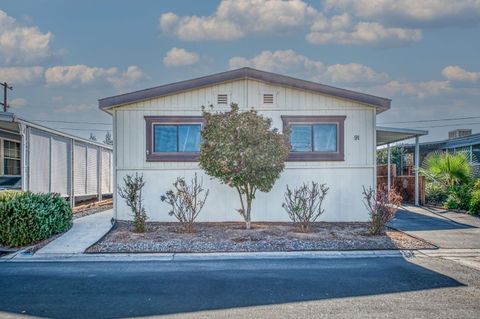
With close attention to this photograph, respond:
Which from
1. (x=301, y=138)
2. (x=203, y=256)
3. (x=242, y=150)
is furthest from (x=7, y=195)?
(x=301, y=138)

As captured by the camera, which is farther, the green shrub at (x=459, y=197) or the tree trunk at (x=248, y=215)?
the green shrub at (x=459, y=197)

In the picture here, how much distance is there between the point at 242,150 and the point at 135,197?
3.05 m

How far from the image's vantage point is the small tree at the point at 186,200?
38.4 ft

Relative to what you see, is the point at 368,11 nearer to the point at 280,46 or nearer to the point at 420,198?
the point at 280,46

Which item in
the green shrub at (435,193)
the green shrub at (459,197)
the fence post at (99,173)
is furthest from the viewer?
the fence post at (99,173)

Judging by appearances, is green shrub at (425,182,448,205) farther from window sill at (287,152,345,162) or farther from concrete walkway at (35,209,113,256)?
concrete walkway at (35,209,113,256)

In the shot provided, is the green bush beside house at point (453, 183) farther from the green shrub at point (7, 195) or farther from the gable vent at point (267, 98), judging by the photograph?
the green shrub at point (7, 195)

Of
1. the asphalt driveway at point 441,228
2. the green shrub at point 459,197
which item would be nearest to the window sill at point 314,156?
the asphalt driveway at point 441,228

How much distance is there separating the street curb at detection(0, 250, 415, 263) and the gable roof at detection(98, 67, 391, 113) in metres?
5.07

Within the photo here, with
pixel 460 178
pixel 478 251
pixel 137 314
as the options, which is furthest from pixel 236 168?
pixel 460 178

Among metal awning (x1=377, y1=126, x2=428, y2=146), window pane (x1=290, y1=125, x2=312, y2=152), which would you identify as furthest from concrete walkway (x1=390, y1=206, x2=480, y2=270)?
window pane (x1=290, y1=125, x2=312, y2=152)

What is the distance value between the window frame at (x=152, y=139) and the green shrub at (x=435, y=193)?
1048 cm

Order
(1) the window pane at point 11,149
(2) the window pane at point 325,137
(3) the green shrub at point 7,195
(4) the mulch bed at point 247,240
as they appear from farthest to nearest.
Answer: (1) the window pane at point 11,149 → (2) the window pane at point 325,137 → (3) the green shrub at point 7,195 → (4) the mulch bed at point 247,240

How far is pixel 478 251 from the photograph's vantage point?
31.1 feet
